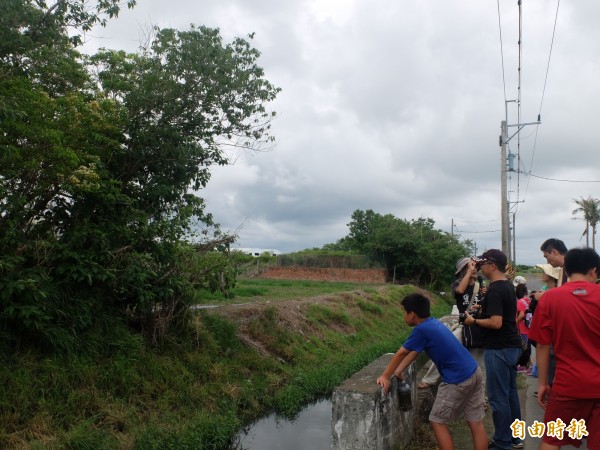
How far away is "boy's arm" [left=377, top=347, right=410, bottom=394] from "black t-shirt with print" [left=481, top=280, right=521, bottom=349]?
0.95 m

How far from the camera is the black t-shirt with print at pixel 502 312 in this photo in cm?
464

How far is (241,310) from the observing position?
11.1m

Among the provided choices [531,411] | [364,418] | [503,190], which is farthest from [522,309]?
[503,190]

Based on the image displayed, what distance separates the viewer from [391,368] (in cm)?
441

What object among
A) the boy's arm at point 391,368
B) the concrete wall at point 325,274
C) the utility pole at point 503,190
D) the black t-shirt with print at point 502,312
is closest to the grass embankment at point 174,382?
the boy's arm at point 391,368

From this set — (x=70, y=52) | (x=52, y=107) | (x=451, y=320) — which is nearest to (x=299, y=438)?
(x=451, y=320)

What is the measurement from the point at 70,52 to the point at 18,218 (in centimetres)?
311

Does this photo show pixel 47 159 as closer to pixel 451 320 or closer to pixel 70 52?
pixel 70 52

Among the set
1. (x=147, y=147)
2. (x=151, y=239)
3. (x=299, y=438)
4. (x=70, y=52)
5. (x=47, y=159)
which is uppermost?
(x=70, y=52)

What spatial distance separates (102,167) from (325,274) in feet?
90.3

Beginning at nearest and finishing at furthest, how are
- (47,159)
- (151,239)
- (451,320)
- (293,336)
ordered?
(47,159) < (151,239) < (451,320) < (293,336)

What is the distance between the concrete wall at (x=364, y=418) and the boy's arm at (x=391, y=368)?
0.18 feet

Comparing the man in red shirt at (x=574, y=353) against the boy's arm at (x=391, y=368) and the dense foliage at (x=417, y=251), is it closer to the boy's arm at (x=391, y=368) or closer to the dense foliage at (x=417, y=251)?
the boy's arm at (x=391, y=368)

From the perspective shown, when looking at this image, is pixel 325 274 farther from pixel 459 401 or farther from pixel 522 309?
pixel 459 401
